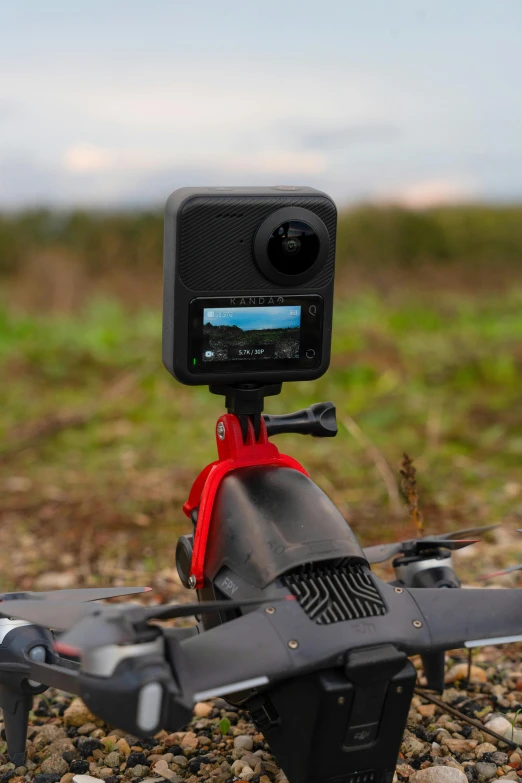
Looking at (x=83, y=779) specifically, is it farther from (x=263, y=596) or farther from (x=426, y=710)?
(x=426, y=710)

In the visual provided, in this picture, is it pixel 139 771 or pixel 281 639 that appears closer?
pixel 281 639

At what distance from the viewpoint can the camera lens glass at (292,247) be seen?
2270 mm

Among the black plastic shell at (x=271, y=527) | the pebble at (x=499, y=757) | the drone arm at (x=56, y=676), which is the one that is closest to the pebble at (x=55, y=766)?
the drone arm at (x=56, y=676)

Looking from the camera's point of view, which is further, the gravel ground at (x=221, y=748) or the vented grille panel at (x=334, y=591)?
the gravel ground at (x=221, y=748)

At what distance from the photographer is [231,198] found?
2.23 m

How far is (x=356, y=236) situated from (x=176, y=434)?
27.3ft

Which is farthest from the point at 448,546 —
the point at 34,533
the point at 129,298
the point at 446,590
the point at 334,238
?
the point at 129,298

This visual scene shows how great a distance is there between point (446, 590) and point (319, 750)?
0.49m

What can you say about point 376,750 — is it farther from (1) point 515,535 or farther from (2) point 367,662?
(1) point 515,535

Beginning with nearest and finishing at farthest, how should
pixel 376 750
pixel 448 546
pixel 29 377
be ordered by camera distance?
pixel 376 750
pixel 448 546
pixel 29 377

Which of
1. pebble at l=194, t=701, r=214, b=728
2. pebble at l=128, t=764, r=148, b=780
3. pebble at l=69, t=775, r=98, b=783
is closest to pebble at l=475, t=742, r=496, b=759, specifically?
pebble at l=194, t=701, r=214, b=728

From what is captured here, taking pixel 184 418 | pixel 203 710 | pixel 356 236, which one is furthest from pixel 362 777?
pixel 356 236

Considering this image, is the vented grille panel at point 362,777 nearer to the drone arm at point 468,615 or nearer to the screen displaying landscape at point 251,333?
the drone arm at point 468,615

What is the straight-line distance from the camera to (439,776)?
237 centimetres
